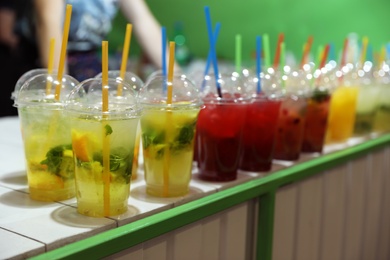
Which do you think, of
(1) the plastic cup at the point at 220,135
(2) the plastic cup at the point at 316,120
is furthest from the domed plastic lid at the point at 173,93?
(2) the plastic cup at the point at 316,120

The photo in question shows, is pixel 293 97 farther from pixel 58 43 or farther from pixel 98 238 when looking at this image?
pixel 58 43

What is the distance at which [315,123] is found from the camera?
1.87 metres

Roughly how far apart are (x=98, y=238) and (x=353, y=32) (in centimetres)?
282

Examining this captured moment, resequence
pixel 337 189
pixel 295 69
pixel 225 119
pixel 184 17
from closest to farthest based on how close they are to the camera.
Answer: pixel 225 119
pixel 295 69
pixel 337 189
pixel 184 17

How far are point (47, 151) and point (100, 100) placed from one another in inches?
7.0

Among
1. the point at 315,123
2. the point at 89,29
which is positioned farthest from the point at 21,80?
the point at 89,29

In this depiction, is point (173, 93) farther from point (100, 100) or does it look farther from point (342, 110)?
point (342, 110)

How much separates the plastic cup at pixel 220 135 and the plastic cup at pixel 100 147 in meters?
0.31

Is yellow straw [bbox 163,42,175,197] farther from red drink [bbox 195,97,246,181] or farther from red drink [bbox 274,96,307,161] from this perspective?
red drink [bbox 274,96,307,161]

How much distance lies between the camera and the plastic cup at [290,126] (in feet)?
5.68

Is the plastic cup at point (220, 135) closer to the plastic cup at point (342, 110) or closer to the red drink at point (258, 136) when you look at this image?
the red drink at point (258, 136)

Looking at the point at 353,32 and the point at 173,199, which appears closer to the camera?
the point at 173,199

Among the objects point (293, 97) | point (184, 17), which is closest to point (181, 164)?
point (293, 97)

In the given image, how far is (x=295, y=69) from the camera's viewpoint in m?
1.86
